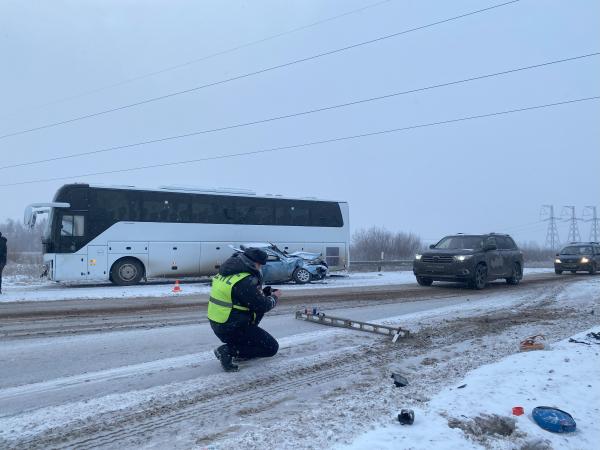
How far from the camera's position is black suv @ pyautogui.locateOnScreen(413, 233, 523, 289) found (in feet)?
51.1

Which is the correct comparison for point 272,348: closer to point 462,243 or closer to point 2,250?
point 462,243

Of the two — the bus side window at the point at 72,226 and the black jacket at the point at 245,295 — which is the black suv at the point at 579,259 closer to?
the bus side window at the point at 72,226

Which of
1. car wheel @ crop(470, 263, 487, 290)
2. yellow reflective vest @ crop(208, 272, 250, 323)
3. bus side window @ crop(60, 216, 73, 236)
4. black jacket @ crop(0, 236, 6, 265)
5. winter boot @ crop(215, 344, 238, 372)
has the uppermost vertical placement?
bus side window @ crop(60, 216, 73, 236)

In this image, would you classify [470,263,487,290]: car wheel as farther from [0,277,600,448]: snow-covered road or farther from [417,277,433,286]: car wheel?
[0,277,600,448]: snow-covered road

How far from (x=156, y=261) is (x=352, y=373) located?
14.6m

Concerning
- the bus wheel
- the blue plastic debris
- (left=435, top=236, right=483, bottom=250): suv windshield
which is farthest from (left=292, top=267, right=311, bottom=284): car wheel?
the blue plastic debris

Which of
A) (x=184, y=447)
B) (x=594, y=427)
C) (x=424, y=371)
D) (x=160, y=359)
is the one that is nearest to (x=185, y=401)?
(x=184, y=447)

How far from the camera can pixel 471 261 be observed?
15.5m

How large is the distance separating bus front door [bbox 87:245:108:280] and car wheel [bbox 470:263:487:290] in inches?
501

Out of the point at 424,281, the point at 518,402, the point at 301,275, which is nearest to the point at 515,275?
the point at 424,281

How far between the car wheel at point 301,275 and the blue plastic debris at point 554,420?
50.7 feet

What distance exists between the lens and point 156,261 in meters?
19.0

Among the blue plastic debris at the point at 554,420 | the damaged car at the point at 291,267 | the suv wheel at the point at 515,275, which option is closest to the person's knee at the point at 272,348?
the blue plastic debris at the point at 554,420

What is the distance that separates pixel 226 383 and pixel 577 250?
25.9 meters
